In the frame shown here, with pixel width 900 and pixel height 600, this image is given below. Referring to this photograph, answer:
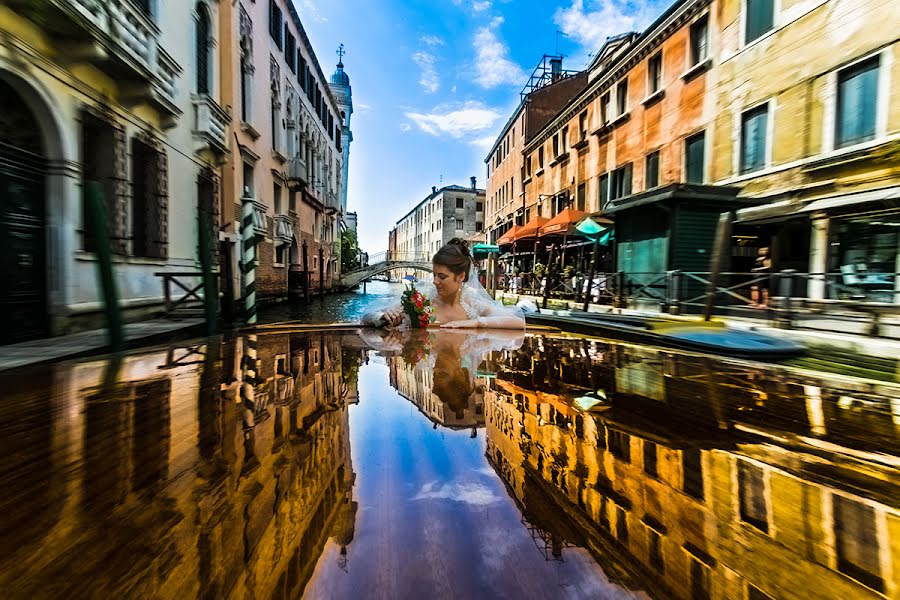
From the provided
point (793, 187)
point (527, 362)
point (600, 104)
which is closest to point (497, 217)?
point (600, 104)

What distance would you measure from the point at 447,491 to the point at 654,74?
15310 mm

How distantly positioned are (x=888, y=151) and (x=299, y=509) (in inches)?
404

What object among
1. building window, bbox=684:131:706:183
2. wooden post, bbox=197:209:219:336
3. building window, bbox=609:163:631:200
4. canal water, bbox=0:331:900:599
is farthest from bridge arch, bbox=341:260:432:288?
canal water, bbox=0:331:900:599

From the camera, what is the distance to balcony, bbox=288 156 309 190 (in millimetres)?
15641

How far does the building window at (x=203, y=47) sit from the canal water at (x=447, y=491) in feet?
33.2

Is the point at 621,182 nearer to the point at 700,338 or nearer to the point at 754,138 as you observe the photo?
the point at 754,138

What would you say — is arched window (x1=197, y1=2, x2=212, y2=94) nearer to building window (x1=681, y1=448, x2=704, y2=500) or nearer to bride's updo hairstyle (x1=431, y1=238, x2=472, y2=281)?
bride's updo hairstyle (x1=431, y1=238, x2=472, y2=281)

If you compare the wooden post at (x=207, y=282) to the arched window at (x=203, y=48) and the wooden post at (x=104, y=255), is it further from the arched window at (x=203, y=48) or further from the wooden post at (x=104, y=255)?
the arched window at (x=203, y=48)

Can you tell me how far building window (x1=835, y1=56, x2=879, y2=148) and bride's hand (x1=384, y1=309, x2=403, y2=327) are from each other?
9404mm

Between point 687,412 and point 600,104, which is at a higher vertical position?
point 600,104

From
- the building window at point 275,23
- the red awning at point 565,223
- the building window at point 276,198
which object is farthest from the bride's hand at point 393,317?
the building window at point 275,23

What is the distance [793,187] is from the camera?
8.51 metres

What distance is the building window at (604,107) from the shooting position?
14.7 m

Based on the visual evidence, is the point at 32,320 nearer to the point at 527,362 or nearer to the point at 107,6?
the point at 107,6
